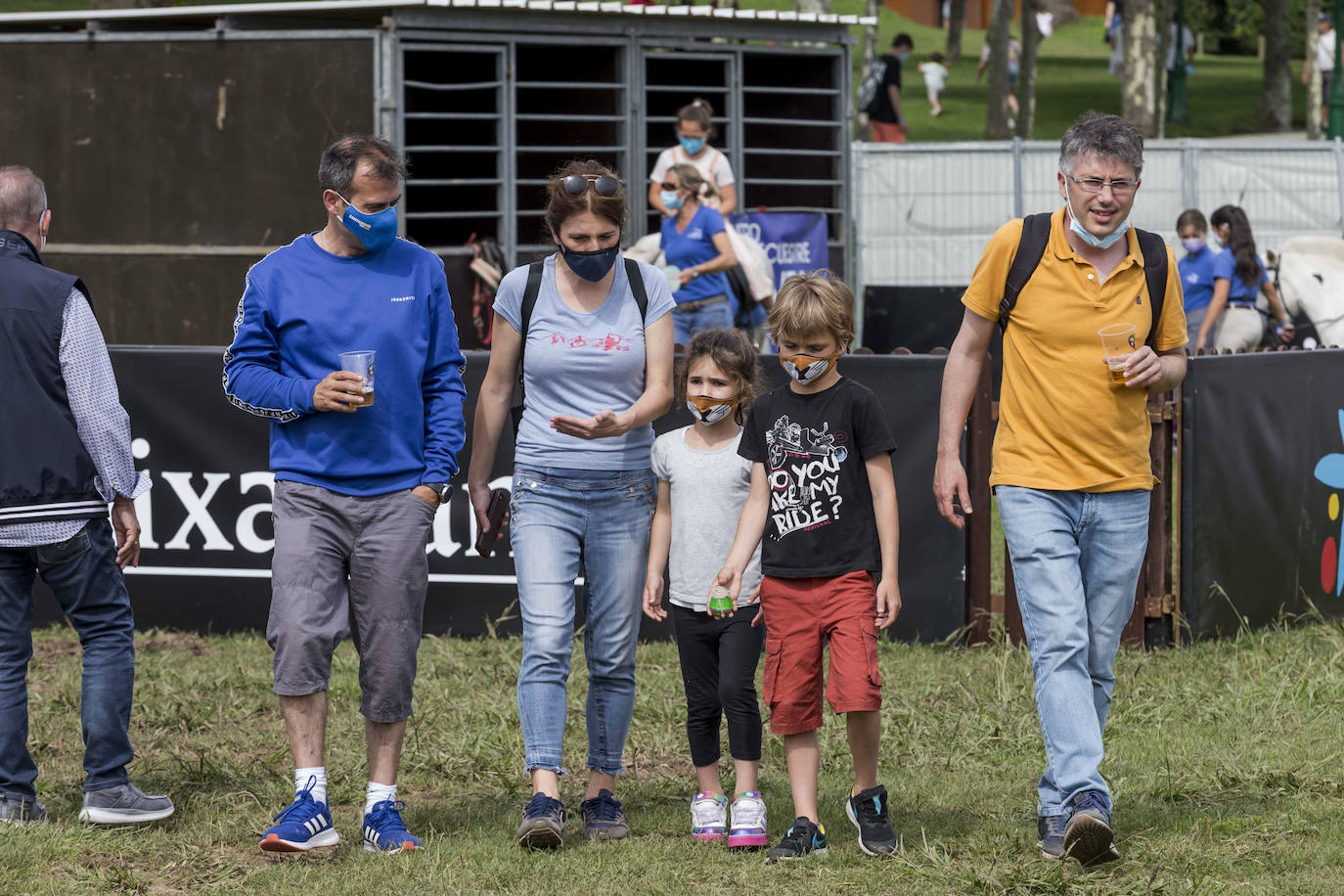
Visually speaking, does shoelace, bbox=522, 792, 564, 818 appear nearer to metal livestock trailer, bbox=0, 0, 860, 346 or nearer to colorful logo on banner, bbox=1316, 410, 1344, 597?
colorful logo on banner, bbox=1316, 410, 1344, 597

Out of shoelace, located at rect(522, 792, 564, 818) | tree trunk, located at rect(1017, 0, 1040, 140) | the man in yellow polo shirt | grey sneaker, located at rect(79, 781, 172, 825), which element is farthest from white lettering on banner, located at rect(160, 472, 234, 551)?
tree trunk, located at rect(1017, 0, 1040, 140)

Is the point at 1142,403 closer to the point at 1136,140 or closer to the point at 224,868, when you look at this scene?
the point at 1136,140

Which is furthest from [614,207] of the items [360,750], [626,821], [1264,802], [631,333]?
[1264,802]

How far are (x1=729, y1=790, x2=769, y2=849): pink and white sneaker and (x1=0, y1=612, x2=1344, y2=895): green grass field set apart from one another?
121 mm

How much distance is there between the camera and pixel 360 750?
20.6 ft

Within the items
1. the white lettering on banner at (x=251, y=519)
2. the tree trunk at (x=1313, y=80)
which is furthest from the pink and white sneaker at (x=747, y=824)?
the tree trunk at (x=1313, y=80)

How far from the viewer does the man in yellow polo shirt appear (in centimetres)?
474

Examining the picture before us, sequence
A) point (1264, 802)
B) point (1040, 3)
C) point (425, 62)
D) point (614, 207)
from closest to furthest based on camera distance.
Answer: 1. point (614, 207)
2. point (1264, 802)
3. point (425, 62)
4. point (1040, 3)

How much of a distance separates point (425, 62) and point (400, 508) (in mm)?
11016

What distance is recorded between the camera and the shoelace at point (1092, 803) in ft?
15.4

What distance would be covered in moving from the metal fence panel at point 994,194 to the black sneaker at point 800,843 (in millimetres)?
13667

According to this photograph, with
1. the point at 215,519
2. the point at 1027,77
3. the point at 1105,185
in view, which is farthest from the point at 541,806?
the point at 1027,77

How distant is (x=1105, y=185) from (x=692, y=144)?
766cm

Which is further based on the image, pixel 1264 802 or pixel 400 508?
pixel 1264 802
